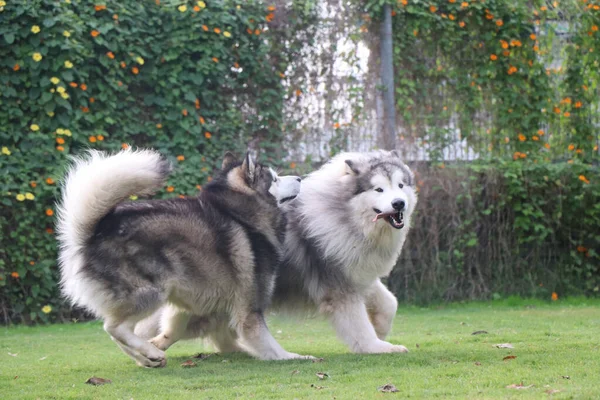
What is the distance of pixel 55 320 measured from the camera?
30.7ft

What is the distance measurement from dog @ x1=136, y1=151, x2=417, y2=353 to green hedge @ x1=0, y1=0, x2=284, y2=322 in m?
2.93

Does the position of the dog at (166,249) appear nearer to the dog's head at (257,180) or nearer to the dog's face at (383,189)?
the dog's head at (257,180)

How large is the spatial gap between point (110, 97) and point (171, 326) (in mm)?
4040

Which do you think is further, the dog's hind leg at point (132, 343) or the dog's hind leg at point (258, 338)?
the dog's hind leg at point (258, 338)

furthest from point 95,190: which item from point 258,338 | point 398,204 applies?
point 398,204

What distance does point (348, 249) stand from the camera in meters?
6.38

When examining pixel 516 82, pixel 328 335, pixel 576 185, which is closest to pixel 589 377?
pixel 328 335

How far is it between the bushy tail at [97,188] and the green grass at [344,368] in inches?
38.3

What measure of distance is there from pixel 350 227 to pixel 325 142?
4455 mm

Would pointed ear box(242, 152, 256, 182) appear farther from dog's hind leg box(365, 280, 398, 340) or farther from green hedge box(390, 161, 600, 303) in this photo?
green hedge box(390, 161, 600, 303)

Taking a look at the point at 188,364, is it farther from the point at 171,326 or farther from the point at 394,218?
the point at 394,218

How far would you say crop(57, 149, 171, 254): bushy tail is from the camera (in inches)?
218

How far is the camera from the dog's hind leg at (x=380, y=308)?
21.8ft

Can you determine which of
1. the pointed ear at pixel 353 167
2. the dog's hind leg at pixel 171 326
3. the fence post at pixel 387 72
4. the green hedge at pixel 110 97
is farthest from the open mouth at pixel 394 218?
the fence post at pixel 387 72
